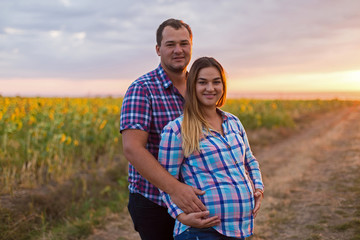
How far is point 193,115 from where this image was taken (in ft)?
6.20

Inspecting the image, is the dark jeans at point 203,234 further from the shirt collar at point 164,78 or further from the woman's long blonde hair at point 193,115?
the shirt collar at point 164,78

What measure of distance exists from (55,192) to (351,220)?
361 cm

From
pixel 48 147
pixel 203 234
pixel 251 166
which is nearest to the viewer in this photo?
pixel 203 234

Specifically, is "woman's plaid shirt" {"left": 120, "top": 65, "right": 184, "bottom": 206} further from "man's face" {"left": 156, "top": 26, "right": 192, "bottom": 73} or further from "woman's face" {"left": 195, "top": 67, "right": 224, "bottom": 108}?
"woman's face" {"left": 195, "top": 67, "right": 224, "bottom": 108}

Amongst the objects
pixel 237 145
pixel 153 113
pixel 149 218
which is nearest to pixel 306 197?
pixel 149 218

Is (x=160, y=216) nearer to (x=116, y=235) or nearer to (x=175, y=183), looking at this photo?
(x=175, y=183)

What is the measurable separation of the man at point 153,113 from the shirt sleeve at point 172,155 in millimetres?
88

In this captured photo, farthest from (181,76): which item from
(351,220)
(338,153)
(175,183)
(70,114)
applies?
(338,153)

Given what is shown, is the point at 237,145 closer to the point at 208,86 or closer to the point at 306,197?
the point at 208,86

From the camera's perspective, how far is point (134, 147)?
1915 millimetres

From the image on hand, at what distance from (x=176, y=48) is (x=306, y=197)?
393 centimetres

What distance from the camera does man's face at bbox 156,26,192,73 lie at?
2.18m

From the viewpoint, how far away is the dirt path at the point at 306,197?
407 centimetres

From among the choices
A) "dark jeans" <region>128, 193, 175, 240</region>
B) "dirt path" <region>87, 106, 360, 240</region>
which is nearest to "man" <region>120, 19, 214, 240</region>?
"dark jeans" <region>128, 193, 175, 240</region>
